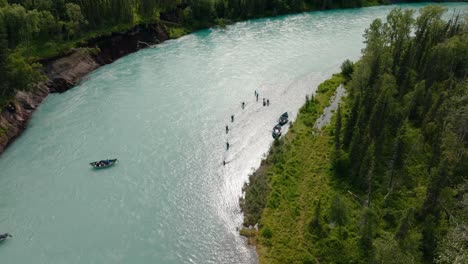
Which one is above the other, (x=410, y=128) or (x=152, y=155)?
(x=410, y=128)

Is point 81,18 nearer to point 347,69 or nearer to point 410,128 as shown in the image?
point 347,69

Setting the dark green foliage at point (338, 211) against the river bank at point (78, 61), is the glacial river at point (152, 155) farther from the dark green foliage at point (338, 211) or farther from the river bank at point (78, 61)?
the dark green foliage at point (338, 211)

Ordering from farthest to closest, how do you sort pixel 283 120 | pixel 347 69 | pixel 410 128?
pixel 347 69 < pixel 283 120 < pixel 410 128

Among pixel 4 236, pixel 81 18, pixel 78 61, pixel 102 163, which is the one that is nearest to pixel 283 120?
pixel 102 163

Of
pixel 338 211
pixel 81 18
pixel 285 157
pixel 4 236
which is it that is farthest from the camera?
pixel 81 18

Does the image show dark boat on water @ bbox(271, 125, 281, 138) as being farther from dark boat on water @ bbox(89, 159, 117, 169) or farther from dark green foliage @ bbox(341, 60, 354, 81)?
dark green foliage @ bbox(341, 60, 354, 81)

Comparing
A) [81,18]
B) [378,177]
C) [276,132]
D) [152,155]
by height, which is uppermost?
[81,18]

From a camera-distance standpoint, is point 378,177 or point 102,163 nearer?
point 378,177

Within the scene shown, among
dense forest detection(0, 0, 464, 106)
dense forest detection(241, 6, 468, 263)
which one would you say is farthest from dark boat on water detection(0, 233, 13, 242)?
dense forest detection(0, 0, 464, 106)
